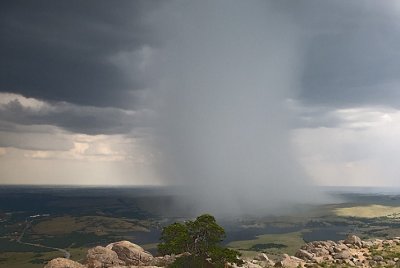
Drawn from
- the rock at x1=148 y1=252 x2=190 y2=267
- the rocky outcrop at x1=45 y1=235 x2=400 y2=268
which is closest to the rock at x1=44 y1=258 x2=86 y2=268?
the rocky outcrop at x1=45 y1=235 x2=400 y2=268

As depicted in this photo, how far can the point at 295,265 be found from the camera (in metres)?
81.6

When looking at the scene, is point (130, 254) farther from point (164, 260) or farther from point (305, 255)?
point (305, 255)

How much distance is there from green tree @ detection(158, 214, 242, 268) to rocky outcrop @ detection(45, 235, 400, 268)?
2.98m

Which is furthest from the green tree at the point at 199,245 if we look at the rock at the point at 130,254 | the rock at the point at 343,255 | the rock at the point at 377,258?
the rock at the point at 377,258

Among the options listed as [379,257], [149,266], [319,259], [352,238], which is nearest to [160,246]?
[149,266]

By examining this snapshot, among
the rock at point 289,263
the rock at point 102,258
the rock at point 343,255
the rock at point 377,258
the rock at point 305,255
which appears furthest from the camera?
the rock at point 305,255

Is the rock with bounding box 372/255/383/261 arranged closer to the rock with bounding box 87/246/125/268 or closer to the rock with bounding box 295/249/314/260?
the rock with bounding box 295/249/314/260

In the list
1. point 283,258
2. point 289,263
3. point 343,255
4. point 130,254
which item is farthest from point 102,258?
point 343,255

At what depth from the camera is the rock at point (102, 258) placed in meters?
78.2

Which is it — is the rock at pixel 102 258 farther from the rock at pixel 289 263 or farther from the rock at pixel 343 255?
the rock at pixel 343 255

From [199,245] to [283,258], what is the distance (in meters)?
24.5

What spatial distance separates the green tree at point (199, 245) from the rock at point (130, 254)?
6.27 m

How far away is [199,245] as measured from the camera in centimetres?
7575

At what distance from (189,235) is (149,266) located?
1015 centimetres
